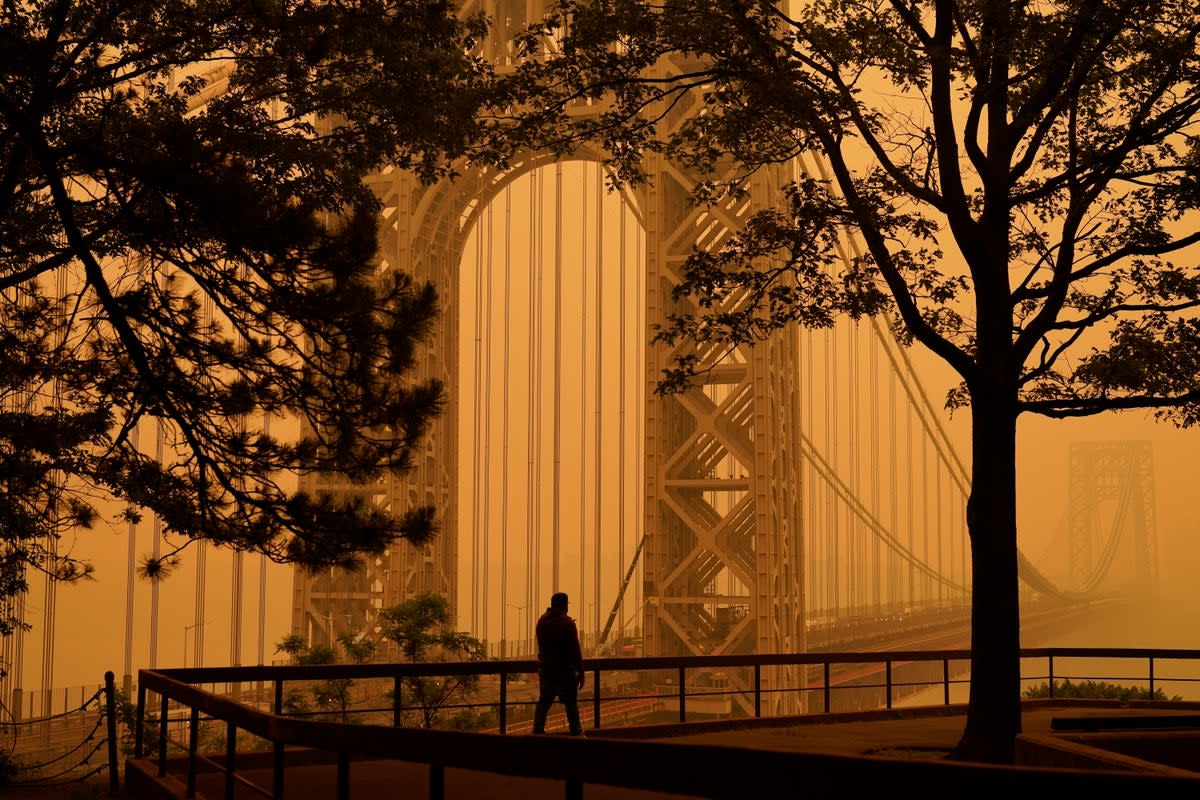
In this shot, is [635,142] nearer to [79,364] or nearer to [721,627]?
[79,364]

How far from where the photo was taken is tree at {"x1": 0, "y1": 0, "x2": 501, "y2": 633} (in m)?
8.09

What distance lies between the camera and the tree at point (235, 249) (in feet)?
26.6

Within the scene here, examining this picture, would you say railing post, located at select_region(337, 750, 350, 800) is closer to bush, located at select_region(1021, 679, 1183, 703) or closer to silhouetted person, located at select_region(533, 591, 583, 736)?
silhouetted person, located at select_region(533, 591, 583, 736)

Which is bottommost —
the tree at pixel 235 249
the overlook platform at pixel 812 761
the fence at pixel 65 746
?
the fence at pixel 65 746

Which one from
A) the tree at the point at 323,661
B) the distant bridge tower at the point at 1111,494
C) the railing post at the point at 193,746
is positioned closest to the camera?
the railing post at the point at 193,746

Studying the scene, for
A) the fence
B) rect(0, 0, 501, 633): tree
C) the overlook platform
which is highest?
rect(0, 0, 501, 633): tree

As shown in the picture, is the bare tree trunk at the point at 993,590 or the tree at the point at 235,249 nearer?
the tree at the point at 235,249

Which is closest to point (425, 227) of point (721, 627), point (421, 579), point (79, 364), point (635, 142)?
point (421, 579)

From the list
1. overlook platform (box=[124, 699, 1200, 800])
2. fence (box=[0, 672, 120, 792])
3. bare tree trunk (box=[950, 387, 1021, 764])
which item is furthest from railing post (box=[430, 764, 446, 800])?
bare tree trunk (box=[950, 387, 1021, 764])

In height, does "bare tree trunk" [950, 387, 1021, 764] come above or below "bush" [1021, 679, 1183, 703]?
above

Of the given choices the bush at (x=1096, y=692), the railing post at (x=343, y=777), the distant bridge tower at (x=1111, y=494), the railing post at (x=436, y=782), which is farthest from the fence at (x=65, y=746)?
the distant bridge tower at (x=1111, y=494)

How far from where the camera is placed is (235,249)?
7.94 m

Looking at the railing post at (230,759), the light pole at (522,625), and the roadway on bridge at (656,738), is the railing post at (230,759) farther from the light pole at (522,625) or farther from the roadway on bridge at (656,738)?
the light pole at (522,625)

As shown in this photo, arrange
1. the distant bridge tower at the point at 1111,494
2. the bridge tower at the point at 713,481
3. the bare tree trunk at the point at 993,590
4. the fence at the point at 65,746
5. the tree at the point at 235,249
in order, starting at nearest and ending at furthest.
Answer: the tree at the point at 235,249, the fence at the point at 65,746, the bare tree trunk at the point at 993,590, the bridge tower at the point at 713,481, the distant bridge tower at the point at 1111,494
